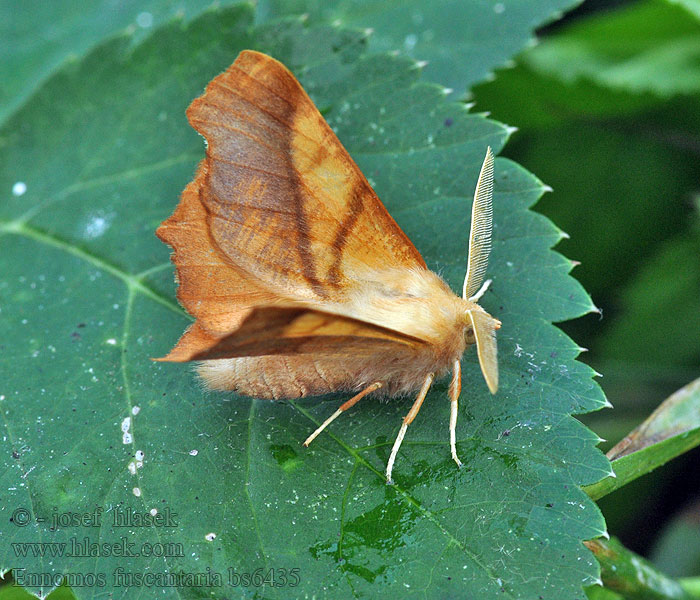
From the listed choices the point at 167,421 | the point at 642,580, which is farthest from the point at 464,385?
the point at 167,421

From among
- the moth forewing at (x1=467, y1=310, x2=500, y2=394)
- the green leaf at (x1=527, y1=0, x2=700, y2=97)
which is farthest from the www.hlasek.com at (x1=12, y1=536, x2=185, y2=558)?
the green leaf at (x1=527, y1=0, x2=700, y2=97)

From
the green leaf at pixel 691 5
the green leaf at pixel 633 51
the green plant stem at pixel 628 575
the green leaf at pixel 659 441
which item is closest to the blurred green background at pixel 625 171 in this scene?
the green leaf at pixel 633 51

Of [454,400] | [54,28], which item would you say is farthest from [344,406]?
[54,28]

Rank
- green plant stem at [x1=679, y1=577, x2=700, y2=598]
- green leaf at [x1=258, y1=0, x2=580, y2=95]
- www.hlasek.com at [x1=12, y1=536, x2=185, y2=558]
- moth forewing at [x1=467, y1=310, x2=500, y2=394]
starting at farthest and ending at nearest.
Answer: green leaf at [x1=258, y1=0, x2=580, y2=95] < green plant stem at [x1=679, y1=577, x2=700, y2=598] < www.hlasek.com at [x1=12, y1=536, x2=185, y2=558] < moth forewing at [x1=467, y1=310, x2=500, y2=394]

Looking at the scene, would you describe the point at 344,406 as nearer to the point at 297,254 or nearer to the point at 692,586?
the point at 297,254

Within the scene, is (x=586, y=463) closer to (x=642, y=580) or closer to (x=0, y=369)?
(x=642, y=580)

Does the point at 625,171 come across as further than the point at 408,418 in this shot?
Yes

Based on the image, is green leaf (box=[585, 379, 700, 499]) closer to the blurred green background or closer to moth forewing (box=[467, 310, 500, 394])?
moth forewing (box=[467, 310, 500, 394])
